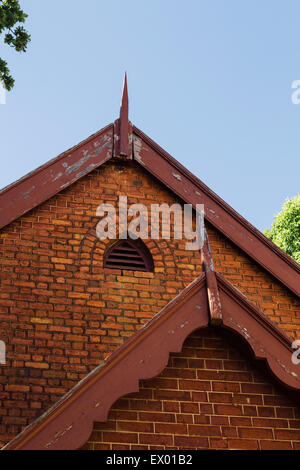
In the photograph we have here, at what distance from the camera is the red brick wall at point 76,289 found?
6.44 meters

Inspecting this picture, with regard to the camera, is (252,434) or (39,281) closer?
(252,434)

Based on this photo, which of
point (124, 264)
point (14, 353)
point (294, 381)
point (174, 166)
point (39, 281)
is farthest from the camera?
point (174, 166)

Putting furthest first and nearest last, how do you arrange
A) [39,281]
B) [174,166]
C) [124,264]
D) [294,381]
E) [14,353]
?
[174,166], [124,264], [39,281], [14,353], [294,381]

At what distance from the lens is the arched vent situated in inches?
301

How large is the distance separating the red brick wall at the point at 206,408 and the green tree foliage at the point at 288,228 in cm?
2071

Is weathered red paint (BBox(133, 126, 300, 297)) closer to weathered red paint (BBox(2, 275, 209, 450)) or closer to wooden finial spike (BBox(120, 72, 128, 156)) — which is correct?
wooden finial spike (BBox(120, 72, 128, 156))

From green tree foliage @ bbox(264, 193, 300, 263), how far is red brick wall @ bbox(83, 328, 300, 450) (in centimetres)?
2071

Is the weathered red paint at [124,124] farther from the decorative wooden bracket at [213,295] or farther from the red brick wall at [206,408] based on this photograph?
the red brick wall at [206,408]

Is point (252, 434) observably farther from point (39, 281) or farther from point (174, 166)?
point (174, 166)

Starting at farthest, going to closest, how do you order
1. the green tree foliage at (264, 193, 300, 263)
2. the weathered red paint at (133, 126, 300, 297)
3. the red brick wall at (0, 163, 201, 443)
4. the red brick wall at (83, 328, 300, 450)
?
the green tree foliage at (264, 193, 300, 263), the weathered red paint at (133, 126, 300, 297), the red brick wall at (0, 163, 201, 443), the red brick wall at (83, 328, 300, 450)

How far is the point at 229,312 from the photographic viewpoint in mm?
5145

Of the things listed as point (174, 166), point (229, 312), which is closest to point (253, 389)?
point (229, 312)

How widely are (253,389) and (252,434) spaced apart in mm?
372

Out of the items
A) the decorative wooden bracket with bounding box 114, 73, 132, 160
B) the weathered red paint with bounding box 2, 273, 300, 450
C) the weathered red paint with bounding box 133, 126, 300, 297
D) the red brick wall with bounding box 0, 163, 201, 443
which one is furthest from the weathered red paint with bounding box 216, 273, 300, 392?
Answer: the decorative wooden bracket with bounding box 114, 73, 132, 160
